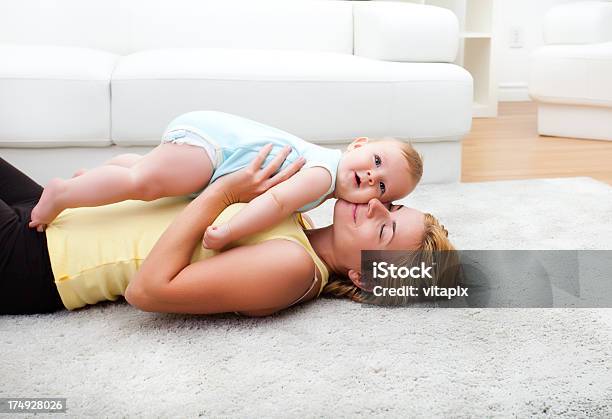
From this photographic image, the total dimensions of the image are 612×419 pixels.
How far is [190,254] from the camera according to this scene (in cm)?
122

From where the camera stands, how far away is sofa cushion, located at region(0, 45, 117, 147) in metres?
1.97

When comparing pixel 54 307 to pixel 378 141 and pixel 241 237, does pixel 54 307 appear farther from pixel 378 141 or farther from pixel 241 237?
pixel 378 141

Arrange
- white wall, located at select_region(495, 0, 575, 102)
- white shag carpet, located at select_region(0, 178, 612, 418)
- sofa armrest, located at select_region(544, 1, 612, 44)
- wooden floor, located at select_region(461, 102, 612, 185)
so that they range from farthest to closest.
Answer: white wall, located at select_region(495, 0, 575, 102) → sofa armrest, located at select_region(544, 1, 612, 44) → wooden floor, located at select_region(461, 102, 612, 185) → white shag carpet, located at select_region(0, 178, 612, 418)

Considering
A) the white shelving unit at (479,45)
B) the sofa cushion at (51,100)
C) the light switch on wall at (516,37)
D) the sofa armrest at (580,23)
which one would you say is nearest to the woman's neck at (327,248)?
the sofa cushion at (51,100)

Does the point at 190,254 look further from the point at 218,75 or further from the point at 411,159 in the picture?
the point at 218,75

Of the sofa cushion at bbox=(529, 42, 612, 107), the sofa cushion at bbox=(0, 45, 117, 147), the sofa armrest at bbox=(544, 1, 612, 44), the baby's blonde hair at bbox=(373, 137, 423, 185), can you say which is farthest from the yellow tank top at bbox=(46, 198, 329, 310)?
the sofa armrest at bbox=(544, 1, 612, 44)

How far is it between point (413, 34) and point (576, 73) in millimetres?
1257

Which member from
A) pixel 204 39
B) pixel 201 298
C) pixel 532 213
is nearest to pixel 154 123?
pixel 204 39

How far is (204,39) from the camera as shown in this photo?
2.61 meters

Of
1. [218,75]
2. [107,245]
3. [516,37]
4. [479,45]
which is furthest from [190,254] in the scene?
[516,37]

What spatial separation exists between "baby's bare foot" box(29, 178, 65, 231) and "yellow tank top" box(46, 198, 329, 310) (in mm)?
27

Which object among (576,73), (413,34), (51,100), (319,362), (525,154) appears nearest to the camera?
(319,362)

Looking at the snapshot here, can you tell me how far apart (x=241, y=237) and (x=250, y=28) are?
162 centimetres

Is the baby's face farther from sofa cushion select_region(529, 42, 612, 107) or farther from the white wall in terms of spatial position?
the white wall
